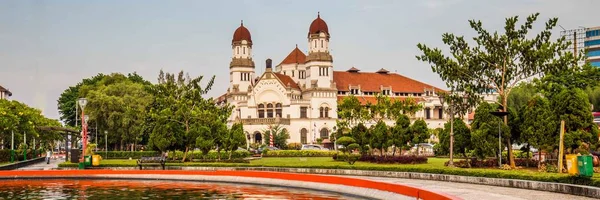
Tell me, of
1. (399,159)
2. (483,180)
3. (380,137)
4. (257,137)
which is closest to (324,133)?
(257,137)

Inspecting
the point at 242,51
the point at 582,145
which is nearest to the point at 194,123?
the point at 582,145

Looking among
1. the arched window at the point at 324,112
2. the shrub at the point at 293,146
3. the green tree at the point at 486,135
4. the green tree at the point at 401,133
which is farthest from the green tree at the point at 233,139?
the arched window at the point at 324,112

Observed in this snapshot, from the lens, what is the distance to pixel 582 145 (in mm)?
27031

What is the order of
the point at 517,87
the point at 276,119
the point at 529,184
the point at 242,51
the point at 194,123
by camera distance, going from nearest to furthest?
the point at 529,184, the point at 194,123, the point at 517,87, the point at 276,119, the point at 242,51

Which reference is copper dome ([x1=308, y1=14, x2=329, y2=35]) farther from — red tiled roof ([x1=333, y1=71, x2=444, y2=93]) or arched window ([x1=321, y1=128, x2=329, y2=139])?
arched window ([x1=321, y1=128, x2=329, y2=139])

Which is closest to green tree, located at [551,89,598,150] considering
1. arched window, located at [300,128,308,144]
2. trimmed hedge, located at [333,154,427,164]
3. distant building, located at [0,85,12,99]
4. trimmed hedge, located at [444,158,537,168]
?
trimmed hedge, located at [444,158,537,168]

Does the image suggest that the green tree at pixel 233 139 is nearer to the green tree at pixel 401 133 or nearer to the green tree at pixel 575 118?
the green tree at pixel 401 133

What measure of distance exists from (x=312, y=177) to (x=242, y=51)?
272 ft

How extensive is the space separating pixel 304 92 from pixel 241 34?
1359cm

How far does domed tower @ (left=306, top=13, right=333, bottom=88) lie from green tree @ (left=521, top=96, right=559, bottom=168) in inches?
2930

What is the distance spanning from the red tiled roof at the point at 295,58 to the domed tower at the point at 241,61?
8.23m

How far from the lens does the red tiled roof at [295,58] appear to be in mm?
114500

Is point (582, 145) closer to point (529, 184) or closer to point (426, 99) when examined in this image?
point (529, 184)

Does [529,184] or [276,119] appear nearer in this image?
[529,184]
